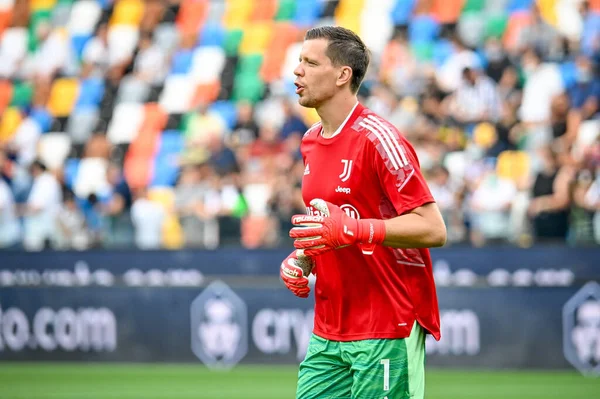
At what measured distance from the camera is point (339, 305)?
518 centimetres

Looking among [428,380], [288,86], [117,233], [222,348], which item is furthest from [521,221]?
[288,86]

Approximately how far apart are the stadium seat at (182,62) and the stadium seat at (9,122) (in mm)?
3186

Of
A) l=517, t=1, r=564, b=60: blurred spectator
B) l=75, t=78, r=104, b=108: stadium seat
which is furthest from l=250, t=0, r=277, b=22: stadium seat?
l=517, t=1, r=564, b=60: blurred spectator

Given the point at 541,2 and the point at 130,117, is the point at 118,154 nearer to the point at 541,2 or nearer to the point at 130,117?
the point at 130,117

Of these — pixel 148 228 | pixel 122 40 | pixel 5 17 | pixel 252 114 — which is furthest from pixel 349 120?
pixel 5 17

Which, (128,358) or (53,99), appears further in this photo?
A: (53,99)

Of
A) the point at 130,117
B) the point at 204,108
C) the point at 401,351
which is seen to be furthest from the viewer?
the point at 130,117

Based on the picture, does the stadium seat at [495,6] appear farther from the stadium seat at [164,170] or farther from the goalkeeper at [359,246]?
the goalkeeper at [359,246]

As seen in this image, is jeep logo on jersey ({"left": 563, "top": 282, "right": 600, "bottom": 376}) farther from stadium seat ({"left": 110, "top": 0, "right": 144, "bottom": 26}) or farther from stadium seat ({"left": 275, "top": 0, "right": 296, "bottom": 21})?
stadium seat ({"left": 110, "top": 0, "right": 144, "bottom": 26})

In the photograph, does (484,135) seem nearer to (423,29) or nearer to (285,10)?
(423,29)

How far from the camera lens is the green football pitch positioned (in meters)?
11.1

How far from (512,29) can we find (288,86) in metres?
3.94

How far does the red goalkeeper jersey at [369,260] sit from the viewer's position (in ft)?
16.5

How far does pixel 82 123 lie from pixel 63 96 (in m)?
1.31
